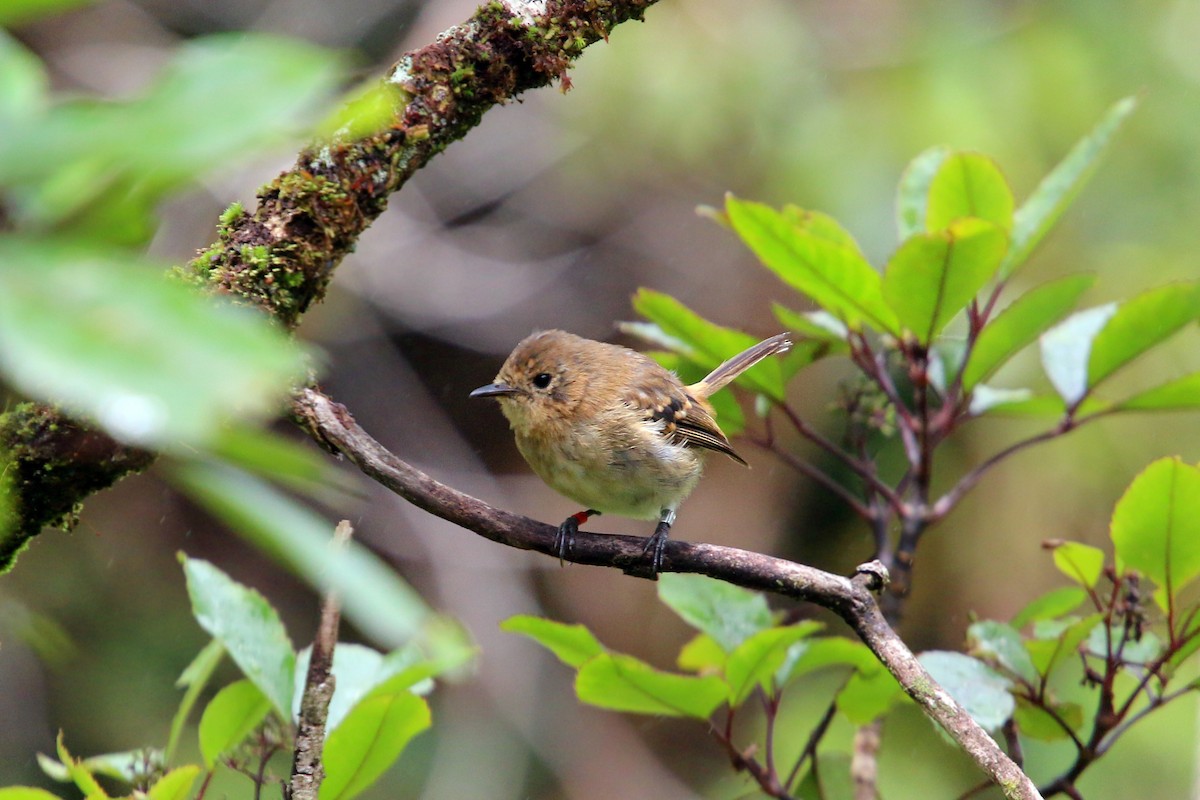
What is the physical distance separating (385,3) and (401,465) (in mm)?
5986

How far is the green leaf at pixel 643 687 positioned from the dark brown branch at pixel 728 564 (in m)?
0.24

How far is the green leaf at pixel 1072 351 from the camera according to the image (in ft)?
8.64

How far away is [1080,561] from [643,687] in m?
0.95

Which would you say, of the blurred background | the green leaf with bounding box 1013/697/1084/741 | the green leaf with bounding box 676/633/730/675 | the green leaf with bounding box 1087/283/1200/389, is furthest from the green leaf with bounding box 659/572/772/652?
the blurred background

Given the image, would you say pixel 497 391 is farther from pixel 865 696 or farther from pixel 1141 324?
pixel 1141 324

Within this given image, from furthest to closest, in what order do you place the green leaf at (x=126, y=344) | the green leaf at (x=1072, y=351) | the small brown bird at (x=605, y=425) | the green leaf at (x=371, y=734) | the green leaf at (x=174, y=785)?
the small brown bird at (x=605, y=425) < the green leaf at (x=1072, y=351) < the green leaf at (x=371, y=734) < the green leaf at (x=174, y=785) < the green leaf at (x=126, y=344)

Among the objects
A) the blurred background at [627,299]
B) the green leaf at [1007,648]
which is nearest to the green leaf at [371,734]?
the green leaf at [1007,648]

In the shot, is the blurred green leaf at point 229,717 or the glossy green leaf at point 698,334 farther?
the glossy green leaf at point 698,334

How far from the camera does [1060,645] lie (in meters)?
2.20

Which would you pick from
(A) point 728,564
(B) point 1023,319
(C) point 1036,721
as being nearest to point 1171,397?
(B) point 1023,319

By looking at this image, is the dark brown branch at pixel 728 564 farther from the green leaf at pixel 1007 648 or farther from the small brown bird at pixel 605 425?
the small brown bird at pixel 605 425

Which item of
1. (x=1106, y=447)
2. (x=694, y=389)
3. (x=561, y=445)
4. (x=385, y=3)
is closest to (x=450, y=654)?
(x=561, y=445)

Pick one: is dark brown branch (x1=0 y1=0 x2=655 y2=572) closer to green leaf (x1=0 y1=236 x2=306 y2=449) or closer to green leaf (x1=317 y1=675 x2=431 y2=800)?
green leaf (x1=317 y1=675 x2=431 y2=800)

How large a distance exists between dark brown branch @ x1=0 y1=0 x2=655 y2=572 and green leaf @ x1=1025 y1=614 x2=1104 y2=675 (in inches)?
62.0
